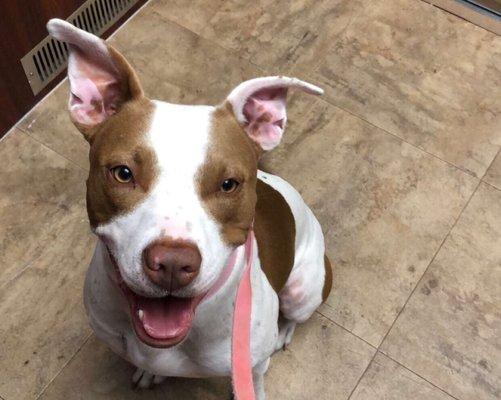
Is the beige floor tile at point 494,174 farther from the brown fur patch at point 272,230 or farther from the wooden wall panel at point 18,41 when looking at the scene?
the wooden wall panel at point 18,41

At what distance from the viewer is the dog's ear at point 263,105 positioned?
5.55ft

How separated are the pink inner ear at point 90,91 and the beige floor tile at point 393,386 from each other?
5.17ft

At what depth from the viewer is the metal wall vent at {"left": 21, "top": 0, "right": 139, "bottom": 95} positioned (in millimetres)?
3143

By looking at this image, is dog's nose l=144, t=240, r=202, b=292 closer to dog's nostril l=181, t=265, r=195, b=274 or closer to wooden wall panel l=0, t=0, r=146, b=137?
dog's nostril l=181, t=265, r=195, b=274

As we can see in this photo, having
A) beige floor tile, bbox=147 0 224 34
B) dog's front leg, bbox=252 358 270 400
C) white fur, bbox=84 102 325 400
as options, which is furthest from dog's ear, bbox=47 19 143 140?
beige floor tile, bbox=147 0 224 34

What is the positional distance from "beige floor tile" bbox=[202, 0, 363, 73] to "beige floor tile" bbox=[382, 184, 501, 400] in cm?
119

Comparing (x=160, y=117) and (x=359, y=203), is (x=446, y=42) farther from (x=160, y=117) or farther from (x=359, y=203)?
(x=160, y=117)

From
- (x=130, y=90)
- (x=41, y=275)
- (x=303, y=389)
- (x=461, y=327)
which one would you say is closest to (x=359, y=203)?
(x=461, y=327)

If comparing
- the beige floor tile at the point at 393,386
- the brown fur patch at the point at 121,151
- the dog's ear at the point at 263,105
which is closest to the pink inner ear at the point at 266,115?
the dog's ear at the point at 263,105

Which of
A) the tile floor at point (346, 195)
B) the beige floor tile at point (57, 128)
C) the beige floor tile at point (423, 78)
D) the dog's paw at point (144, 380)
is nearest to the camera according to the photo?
the dog's paw at point (144, 380)

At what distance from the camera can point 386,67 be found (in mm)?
3480

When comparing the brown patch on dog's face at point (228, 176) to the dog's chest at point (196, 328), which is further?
the dog's chest at point (196, 328)

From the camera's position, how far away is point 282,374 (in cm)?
269

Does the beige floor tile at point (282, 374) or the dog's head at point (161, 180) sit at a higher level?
the dog's head at point (161, 180)
